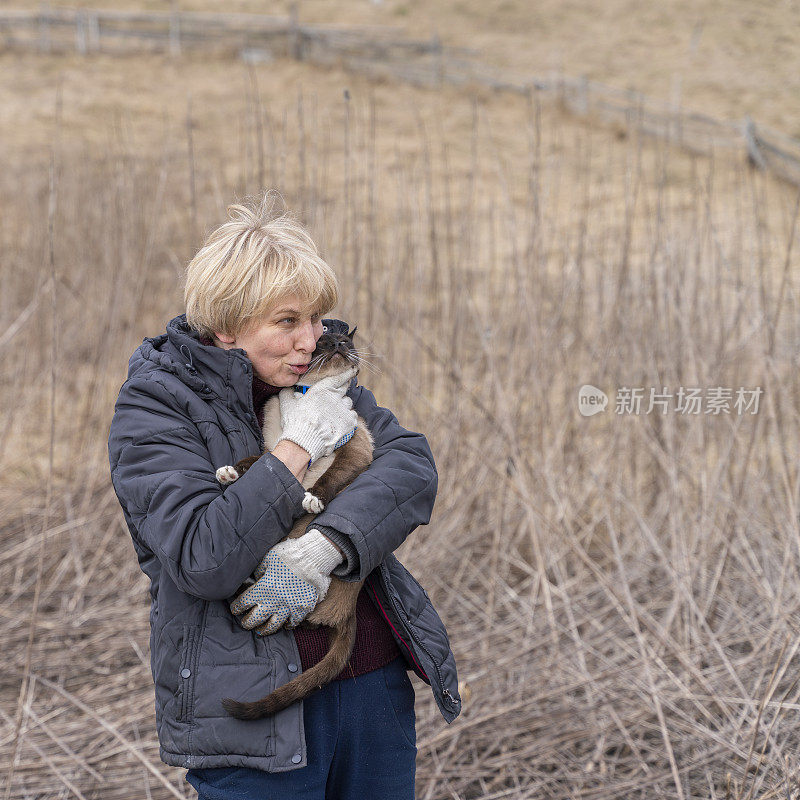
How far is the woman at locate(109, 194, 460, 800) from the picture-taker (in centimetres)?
112

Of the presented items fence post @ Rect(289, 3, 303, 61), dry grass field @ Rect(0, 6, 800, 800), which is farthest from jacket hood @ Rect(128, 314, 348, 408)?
fence post @ Rect(289, 3, 303, 61)

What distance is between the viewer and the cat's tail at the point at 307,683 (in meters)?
1.14

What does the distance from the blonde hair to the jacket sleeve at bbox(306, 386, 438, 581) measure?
0.87ft

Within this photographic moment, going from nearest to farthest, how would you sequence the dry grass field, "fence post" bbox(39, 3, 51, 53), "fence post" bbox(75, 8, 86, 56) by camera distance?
the dry grass field < "fence post" bbox(39, 3, 51, 53) < "fence post" bbox(75, 8, 86, 56)

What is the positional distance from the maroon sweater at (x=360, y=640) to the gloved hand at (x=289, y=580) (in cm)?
8

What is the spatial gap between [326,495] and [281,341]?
25 centimetres

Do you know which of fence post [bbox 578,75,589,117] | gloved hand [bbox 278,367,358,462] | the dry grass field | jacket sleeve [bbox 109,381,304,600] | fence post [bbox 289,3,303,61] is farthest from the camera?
fence post [bbox 289,3,303,61]

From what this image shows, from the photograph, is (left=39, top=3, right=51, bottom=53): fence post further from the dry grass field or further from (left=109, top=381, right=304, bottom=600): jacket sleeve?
(left=109, top=381, right=304, bottom=600): jacket sleeve

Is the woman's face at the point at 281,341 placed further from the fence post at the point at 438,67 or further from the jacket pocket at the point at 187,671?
the fence post at the point at 438,67

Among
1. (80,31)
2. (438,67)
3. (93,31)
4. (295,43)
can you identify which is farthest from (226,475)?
(93,31)

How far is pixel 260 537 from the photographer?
1.11m

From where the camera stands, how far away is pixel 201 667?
1163 mm

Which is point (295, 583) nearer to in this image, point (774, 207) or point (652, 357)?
point (652, 357)

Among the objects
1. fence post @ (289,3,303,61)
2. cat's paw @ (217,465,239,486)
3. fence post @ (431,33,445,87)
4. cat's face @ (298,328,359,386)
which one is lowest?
cat's paw @ (217,465,239,486)
